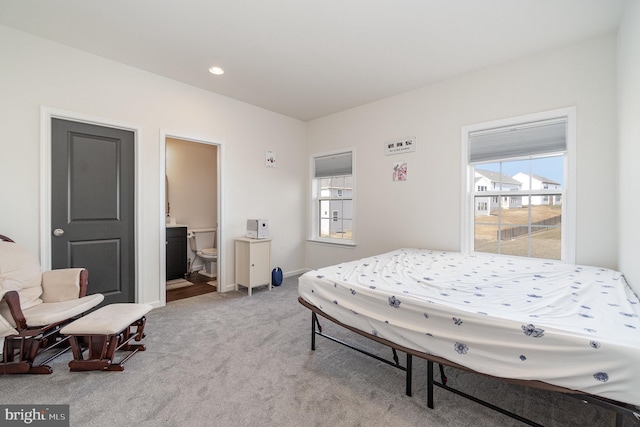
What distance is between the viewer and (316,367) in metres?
2.07

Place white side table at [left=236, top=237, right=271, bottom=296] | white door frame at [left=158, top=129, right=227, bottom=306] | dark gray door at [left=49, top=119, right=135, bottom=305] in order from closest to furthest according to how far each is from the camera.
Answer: dark gray door at [left=49, top=119, right=135, bottom=305]
white door frame at [left=158, top=129, right=227, bottom=306]
white side table at [left=236, top=237, right=271, bottom=296]

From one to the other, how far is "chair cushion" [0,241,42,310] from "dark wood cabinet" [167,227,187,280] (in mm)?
2204

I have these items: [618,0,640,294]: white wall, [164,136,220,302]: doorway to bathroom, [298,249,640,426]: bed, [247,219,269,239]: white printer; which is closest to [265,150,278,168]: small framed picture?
[247,219,269,239]: white printer

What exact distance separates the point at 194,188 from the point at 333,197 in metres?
2.75

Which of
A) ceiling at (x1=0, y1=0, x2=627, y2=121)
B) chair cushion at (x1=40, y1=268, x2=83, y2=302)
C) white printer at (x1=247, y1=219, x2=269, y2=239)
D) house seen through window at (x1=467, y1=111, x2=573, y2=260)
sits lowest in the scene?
chair cushion at (x1=40, y1=268, x2=83, y2=302)

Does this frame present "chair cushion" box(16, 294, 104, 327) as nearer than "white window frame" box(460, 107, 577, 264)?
Yes

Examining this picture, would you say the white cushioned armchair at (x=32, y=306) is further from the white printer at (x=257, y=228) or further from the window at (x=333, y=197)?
the window at (x=333, y=197)

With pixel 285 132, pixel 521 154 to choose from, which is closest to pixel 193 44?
pixel 285 132

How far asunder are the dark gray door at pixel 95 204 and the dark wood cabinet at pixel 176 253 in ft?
4.40

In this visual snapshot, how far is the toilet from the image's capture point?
193 inches

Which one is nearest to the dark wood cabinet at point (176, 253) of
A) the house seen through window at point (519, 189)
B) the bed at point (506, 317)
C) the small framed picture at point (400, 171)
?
the bed at point (506, 317)

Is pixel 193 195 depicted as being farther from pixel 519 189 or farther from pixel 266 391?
pixel 519 189

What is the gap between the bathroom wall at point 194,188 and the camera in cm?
529

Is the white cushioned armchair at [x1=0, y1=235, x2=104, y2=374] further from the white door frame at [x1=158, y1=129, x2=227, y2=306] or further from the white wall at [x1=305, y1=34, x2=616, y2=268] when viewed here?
the white wall at [x1=305, y1=34, x2=616, y2=268]
